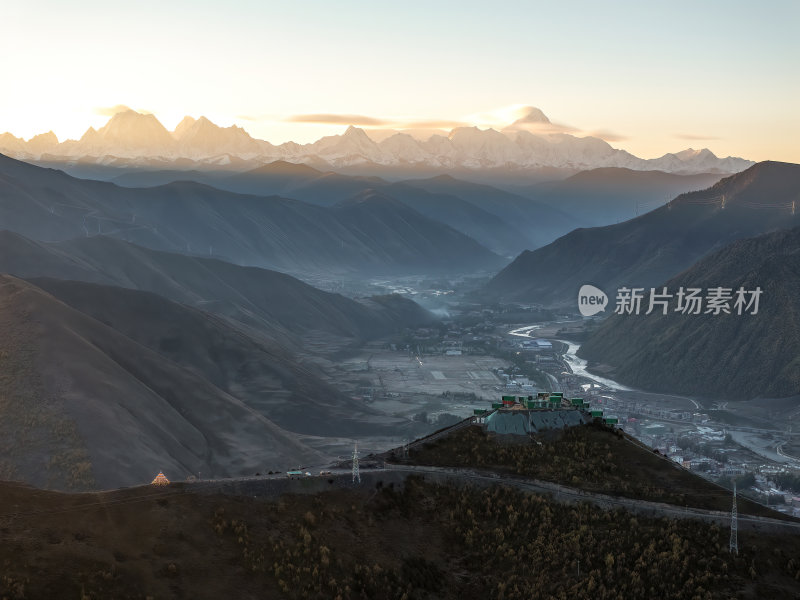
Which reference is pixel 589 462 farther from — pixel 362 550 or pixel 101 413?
pixel 101 413

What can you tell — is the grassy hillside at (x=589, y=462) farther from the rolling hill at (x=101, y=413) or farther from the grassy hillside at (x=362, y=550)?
the rolling hill at (x=101, y=413)

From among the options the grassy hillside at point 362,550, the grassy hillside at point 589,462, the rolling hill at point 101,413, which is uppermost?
the grassy hillside at point 589,462

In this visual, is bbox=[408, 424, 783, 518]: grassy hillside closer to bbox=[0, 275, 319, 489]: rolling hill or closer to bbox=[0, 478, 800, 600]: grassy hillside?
bbox=[0, 478, 800, 600]: grassy hillside

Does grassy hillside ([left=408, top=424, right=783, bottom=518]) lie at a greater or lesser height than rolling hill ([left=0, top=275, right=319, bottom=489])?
greater

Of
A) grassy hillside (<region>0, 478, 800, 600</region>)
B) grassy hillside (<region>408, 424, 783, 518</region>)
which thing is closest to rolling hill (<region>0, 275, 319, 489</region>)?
grassy hillside (<region>408, 424, 783, 518</region>)

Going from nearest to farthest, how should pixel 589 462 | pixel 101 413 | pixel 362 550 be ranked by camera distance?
pixel 362 550
pixel 589 462
pixel 101 413

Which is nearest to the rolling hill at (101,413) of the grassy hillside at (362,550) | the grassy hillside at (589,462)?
the grassy hillside at (589,462)

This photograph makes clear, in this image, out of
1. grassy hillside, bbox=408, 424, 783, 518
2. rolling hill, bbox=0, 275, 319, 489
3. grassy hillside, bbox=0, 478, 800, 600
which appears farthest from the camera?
rolling hill, bbox=0, 275, 319, 489

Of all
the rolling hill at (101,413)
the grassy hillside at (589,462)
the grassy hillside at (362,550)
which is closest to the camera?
the grassy hillside at (362,550)

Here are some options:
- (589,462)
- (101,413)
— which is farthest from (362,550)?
(101,413)

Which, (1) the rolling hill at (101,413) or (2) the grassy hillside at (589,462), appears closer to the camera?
(2) the grassy hillside at (589,462)

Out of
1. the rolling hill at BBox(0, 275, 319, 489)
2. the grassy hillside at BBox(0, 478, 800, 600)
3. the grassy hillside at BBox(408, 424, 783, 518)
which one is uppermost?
the grassy hillside at BBox(408, 424, 783, 518)

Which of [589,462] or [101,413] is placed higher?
[589,462]
